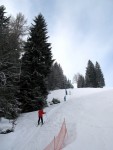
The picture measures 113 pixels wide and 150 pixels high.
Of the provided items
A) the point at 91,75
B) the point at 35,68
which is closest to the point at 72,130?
the point at 35,68

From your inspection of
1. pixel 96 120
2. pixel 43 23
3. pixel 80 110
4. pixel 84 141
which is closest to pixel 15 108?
pixel 80 110

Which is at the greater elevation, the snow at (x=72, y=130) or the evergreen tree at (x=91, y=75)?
the evergreen tree at (x=91, y=75)

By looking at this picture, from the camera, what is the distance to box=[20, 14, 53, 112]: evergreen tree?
77.5 feet

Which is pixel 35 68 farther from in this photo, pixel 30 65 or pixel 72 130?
pixel 72 130

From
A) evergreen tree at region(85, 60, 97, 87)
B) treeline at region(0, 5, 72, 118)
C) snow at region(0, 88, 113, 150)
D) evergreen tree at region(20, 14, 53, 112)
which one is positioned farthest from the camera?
evergreen tree at region(85, 60, 97, 87)

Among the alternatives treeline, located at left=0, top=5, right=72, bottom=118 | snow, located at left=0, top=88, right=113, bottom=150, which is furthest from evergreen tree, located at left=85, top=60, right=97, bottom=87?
snow, located at left=0, top=88, right=113, bottom=150

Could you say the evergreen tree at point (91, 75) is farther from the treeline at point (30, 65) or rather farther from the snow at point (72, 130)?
the snow at point (72, 130)

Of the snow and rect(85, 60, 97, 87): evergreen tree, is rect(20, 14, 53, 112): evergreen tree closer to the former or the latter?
the snow

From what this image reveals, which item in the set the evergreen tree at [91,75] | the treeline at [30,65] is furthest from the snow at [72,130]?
the evergreen tree at [91,75]

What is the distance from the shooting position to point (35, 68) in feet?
83.4

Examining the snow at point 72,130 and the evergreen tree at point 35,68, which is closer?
the snow at point 72,130

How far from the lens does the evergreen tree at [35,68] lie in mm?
23609

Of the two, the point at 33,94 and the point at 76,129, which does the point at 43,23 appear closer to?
the point at 33,94

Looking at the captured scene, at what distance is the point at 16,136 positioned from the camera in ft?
52.5
